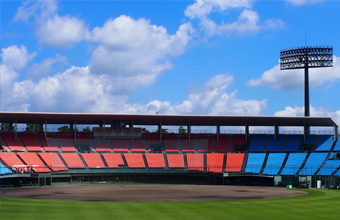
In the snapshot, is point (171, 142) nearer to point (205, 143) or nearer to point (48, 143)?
point (205, 143)

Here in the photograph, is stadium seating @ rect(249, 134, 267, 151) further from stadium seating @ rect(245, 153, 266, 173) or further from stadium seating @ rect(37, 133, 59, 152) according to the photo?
stadium seating @ rect(37, 133, 59, 152)

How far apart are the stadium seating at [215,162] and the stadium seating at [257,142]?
304 inches

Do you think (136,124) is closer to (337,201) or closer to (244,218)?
(337,201)

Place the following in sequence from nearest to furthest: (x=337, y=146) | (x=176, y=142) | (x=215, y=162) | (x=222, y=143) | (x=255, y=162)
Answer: (x=255, y=162) → (x=215, y=162) → (x=337, y=146) → (x=222, y=143) → (x=176, y=142)

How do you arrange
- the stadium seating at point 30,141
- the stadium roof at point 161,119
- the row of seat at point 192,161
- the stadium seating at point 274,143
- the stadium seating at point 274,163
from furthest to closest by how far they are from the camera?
the stadium seating at point 274,143 → the stadium seating at point 30,141 → the stadium roof at point 161,119 → the stadium seating at point 274,163 → the row of seat at point 192,161

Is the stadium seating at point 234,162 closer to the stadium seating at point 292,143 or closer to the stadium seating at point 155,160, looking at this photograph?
the stadium seating at point 292,143

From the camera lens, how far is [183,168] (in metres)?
73.3

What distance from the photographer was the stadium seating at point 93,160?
7188cm

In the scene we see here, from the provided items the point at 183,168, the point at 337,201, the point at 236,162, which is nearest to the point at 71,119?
the point at 183,168

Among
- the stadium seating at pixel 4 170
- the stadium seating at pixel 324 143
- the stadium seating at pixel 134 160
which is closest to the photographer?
the stadium seating at pixel 4 170

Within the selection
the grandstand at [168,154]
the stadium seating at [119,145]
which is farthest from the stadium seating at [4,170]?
the stadium seating at [119,145]

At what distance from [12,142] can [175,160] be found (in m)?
31.2

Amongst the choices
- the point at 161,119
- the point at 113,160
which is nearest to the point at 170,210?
the point at 113,160

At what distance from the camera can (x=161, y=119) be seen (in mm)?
78750
